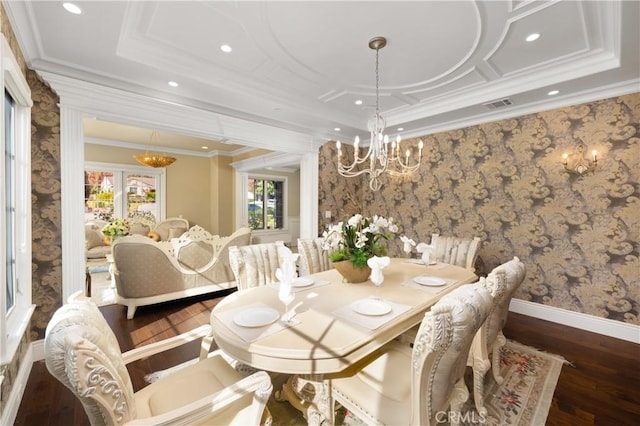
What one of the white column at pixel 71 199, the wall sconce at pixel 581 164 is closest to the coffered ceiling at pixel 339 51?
the white column at pixel 71 199

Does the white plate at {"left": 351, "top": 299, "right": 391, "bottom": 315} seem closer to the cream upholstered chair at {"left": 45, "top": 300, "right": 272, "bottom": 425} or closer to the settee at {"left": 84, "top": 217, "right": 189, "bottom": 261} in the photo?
the cream upholstered chair at {"left": 45, "top": 300, "right": 272, "bottom": 425}

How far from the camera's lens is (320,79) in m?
2.88

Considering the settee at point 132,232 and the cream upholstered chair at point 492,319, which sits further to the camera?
the settee at point 132,232

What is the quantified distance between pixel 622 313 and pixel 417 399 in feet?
10.3

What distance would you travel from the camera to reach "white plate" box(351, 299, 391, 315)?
4.89 ft

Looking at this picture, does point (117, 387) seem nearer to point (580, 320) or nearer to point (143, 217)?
point (580, 320)

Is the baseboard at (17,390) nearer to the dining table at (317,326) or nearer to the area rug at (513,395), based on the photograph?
the area rug at (513,395)

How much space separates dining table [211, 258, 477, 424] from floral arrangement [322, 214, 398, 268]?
216 millimetres

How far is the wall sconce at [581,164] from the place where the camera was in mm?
2869

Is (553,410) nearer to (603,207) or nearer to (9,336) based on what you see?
(603,207)

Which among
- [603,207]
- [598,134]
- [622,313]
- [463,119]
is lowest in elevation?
[622,313]

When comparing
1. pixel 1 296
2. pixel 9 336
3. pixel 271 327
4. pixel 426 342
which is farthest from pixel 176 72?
pixel 426 342

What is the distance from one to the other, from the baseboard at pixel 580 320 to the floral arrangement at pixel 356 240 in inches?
96.6

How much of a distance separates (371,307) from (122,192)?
674 cm
